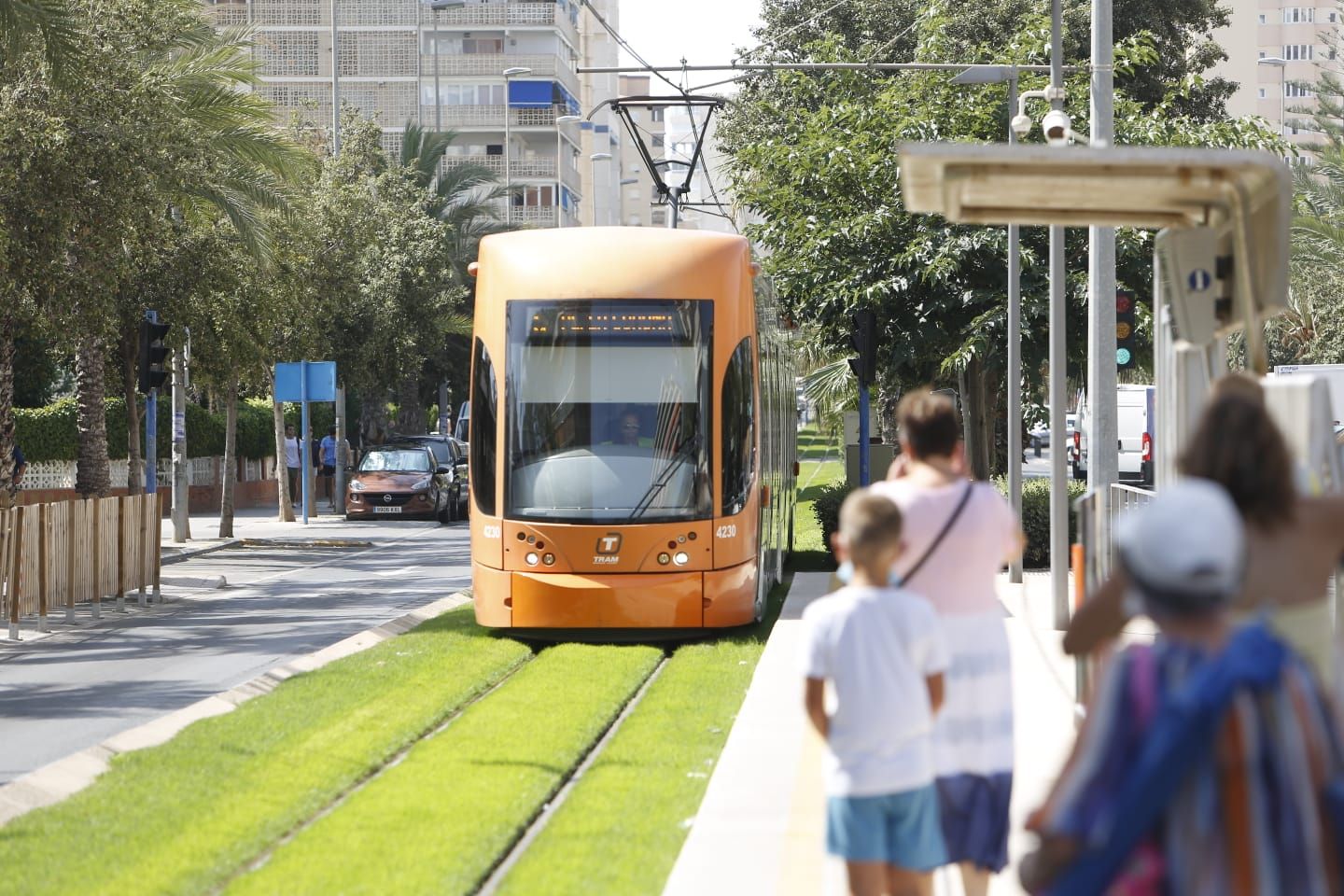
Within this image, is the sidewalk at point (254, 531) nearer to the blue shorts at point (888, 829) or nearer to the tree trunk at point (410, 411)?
the tree trunk at point (410, 411)

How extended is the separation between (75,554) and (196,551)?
11.0 metres

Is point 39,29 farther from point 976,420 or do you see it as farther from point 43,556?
point 976,420

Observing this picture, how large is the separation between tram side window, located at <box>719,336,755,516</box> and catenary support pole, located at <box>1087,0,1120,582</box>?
9.03 ft

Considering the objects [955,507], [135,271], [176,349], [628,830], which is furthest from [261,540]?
[955,507]

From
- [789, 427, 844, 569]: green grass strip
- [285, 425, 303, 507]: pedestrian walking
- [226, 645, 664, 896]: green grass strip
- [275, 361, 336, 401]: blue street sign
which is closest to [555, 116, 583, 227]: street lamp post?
[789, 427, 844, 569]: green grass strip

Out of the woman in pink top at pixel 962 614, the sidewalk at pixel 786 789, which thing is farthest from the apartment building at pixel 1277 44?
the woman in pink top at pixel 962 614

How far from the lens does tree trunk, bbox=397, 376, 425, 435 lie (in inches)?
2117

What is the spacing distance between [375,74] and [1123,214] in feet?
248

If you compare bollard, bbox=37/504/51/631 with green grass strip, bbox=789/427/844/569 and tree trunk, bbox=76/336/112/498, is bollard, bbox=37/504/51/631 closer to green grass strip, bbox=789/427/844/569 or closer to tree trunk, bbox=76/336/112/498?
tree trunk, bbox=76/336/112/498

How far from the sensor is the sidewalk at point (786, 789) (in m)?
6.95

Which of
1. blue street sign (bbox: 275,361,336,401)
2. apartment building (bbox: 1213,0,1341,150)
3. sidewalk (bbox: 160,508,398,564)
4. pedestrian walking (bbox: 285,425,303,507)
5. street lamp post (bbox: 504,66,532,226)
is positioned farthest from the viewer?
apartment building (bbox: 1213,0,1341,150)

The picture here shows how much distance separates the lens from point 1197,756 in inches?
124

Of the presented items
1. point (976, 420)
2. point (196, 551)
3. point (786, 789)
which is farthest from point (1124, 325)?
point (196, 551)

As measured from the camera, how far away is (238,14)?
79250 mm
